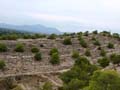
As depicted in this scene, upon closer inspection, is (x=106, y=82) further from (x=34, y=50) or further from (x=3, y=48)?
(x=3, y=48)

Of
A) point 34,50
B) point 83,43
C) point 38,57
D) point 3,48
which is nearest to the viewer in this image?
point 38,57

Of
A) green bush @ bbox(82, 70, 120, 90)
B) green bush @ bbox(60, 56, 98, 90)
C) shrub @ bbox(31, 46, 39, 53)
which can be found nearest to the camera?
green bush @ bbox(82, 70, 120, 90)

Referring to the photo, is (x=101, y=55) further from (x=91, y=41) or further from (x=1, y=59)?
(x=1, y=59)

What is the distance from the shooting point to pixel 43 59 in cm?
5494

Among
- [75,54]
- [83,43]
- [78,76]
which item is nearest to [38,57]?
[75,54]

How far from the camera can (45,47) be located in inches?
2375

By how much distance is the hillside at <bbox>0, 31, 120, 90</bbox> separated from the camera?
4703cm

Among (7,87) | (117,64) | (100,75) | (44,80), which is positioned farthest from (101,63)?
(100,75)

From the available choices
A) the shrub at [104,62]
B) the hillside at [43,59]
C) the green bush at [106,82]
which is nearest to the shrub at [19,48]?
the hillside at [43,59]

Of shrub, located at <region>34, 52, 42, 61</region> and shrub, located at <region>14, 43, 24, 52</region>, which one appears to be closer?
shrub, located at <region>34, 52, 42, 61</region>

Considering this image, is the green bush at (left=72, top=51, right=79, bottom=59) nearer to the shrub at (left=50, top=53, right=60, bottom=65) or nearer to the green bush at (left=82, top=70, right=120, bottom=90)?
the shrub at (left=50, top=53, right=60, bottom=65)

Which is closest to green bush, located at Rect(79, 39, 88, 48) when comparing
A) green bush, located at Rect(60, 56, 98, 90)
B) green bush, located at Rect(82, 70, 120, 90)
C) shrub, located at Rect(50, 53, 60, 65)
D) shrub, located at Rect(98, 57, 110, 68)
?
shrub, located at Rect(98, 57, 110, 68)

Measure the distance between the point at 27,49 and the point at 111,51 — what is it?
1450 centimetres

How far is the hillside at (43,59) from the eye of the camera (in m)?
47.0
